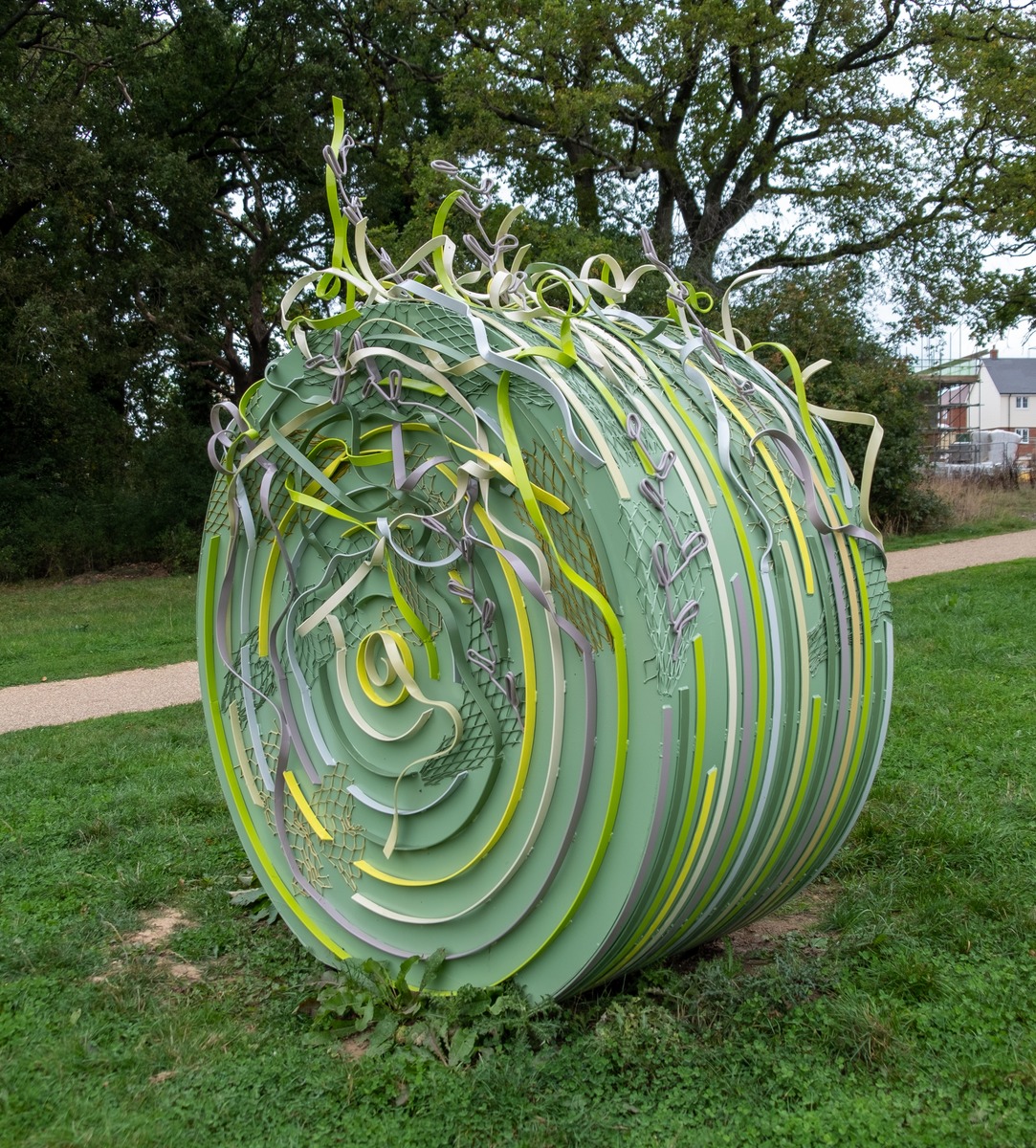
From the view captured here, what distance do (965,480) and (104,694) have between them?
21.0m

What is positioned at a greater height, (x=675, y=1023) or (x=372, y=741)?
(x=372, y=741)

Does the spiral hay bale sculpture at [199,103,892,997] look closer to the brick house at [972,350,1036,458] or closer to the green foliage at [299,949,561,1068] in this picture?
the green foliage at [299,949,561,1068]

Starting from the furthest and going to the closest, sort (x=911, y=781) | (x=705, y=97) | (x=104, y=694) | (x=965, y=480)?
(x=965, y=480)
(x=705, y=97)
(x=104, y=694)
(x=911, y=781)

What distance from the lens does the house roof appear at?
214 ft

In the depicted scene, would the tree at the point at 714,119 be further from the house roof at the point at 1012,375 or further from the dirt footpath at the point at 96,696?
the house roof at the point at 1012,375

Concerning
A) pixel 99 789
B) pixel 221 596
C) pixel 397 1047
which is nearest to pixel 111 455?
pixel 99 789

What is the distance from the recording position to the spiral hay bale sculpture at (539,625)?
2.63 metres

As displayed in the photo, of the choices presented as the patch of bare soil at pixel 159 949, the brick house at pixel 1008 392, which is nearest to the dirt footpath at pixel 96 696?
the patch of bare soil at pixel 159 949

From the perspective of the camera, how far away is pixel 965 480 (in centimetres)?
2441

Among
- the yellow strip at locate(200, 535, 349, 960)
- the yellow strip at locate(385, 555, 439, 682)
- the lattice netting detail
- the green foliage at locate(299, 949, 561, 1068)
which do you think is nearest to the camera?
the lattice netting detail

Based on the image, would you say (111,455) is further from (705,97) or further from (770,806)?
(770,806)

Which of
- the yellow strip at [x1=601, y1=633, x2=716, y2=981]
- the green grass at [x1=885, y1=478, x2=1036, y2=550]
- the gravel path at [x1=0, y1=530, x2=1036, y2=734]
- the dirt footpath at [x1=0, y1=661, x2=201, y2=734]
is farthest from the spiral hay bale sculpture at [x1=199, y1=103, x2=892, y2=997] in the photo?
the green grass at [x1=885, y1=478, x2=1036, y2=550]

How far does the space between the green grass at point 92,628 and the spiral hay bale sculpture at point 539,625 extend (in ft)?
23.2

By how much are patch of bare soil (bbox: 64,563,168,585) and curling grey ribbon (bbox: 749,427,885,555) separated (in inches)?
671
